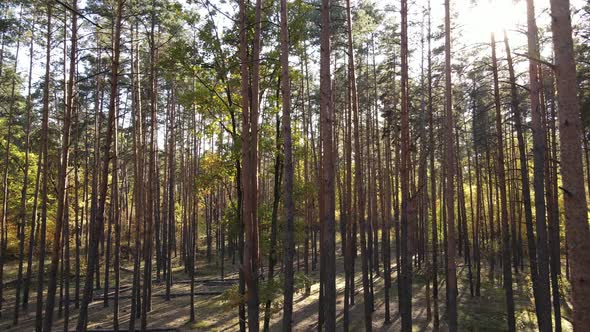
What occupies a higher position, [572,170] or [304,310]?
[572,170]

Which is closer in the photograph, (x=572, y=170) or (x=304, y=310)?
(x=572, y=170)

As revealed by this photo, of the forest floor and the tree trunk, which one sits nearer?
the tree trunk

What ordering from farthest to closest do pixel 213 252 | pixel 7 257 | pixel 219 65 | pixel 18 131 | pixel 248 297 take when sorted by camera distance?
pixel 213 252
pixel 7 257
pixel 18 131
pixel 219 65
pixel 248 297

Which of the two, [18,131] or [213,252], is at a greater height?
[18,131]

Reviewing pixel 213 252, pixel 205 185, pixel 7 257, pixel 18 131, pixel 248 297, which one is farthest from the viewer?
Answer: pixel 213 252

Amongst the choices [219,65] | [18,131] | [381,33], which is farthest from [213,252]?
[219,65]

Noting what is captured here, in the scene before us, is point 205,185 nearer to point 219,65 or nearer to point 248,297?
point 219,65

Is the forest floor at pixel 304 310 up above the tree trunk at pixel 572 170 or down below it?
below

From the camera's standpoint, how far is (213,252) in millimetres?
43094

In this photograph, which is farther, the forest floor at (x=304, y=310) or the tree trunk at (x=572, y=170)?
the forest floor at (x=304, y=310)

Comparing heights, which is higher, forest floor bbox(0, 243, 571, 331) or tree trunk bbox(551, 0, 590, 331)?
tree trunk bbox(551, 0, 590, 331)

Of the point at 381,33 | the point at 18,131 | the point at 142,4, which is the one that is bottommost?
the point at 18,131

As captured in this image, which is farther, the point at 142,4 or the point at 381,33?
the point at 381,33

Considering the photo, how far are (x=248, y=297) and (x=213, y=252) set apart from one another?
117 ft
